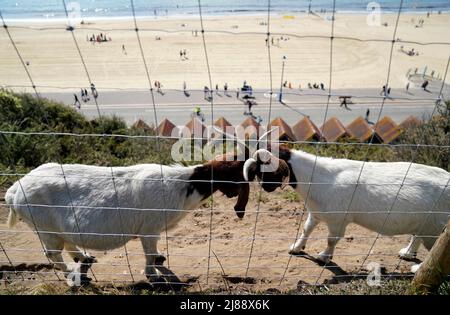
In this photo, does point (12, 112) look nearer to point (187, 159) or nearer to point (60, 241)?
point (187, 159)

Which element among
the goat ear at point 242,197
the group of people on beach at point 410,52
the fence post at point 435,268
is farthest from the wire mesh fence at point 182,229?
the group of people on beach at point 410,52

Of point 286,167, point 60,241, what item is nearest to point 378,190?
point 286,167

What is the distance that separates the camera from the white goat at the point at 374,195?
614 cm

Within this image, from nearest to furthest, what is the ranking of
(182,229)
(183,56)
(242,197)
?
1. (242,197)
2. (182,229)
3. (183,56)

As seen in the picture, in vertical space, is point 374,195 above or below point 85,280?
Answer: above

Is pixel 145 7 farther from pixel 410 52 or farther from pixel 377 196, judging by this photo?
pixel 410 52

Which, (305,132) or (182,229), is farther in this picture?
(305,132)

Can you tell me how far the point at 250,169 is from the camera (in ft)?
18.4

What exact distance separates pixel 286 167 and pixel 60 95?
3003cm

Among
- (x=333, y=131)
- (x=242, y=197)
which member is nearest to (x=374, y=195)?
(x=242, y=197)

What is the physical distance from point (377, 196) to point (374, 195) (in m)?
0.05

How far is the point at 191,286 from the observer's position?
6.06m

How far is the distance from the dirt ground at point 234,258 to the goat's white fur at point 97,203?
361 mm

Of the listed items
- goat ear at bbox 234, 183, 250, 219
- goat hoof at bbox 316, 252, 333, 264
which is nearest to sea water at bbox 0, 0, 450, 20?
goat ear at bbox 234, 183, 250, 219
